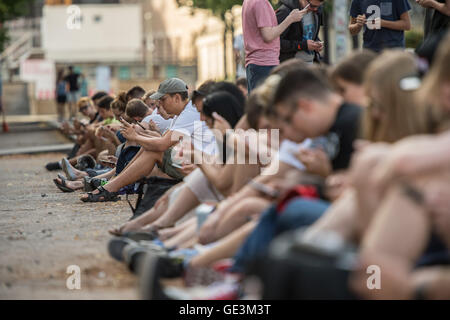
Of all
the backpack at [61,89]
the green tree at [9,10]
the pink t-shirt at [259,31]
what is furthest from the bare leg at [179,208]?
the green tree at [9,10]

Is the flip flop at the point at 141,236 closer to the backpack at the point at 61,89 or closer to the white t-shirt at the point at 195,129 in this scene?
the white t-shirt at the point at 195,129

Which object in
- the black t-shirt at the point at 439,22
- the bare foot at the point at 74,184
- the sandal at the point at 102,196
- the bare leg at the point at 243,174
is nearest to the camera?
the bare leg at the point at 243,174

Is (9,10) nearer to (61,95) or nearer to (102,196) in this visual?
(61,95)

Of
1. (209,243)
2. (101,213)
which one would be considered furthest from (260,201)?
(101,213)

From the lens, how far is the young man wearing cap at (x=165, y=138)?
782 centimetres

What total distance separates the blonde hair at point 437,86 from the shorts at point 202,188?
2672 millimetres

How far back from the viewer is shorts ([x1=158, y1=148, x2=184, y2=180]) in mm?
7844

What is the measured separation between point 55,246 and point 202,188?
1122 mm

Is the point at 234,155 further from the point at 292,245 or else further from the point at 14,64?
the point at 14,64

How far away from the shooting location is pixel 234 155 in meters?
5.88

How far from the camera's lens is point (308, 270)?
3.22 meters

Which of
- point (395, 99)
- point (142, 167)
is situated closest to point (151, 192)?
point (142, 167)

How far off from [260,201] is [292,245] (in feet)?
5.44

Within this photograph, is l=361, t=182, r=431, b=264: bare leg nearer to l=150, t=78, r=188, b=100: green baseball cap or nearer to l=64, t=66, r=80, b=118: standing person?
l=150, t=78, r=188, b=100: green baseball cap
